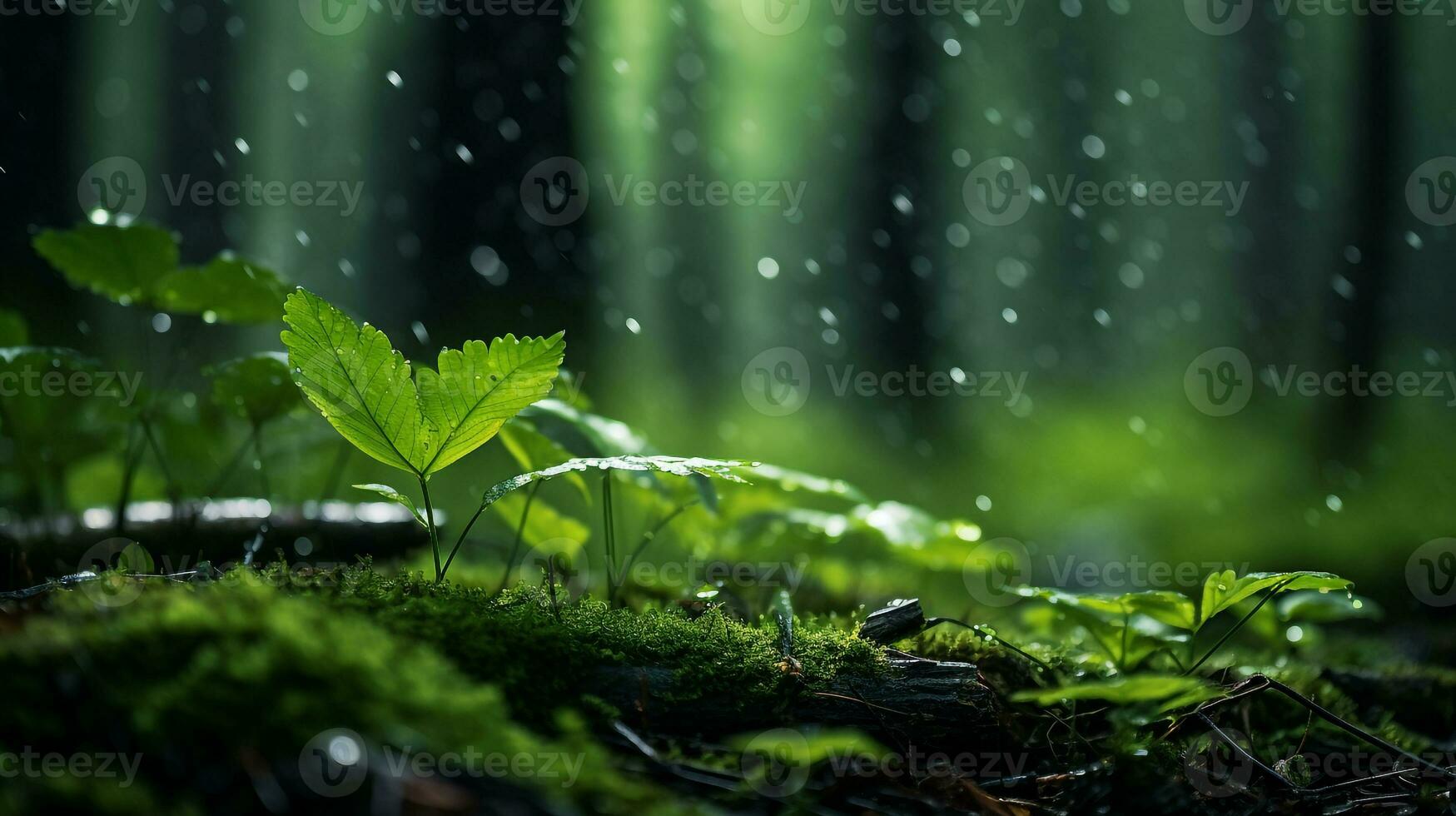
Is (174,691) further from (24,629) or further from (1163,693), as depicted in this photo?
(1163,693)

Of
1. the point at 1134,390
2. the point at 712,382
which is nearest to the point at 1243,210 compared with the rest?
the point at 1134,390

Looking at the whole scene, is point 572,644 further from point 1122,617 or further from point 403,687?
point 1122,617

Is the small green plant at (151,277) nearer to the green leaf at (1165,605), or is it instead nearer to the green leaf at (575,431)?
the green leaf at (575,431)

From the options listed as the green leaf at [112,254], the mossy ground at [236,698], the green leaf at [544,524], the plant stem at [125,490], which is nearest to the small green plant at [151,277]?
the green leaf at [112,254]

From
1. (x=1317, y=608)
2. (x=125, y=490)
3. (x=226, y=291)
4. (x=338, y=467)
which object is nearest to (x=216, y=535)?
(x=125, y=490)

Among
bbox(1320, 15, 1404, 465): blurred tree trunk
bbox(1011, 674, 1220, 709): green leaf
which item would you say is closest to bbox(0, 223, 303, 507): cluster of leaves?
bbox(1011, 674, 1220, 709): green leaf
